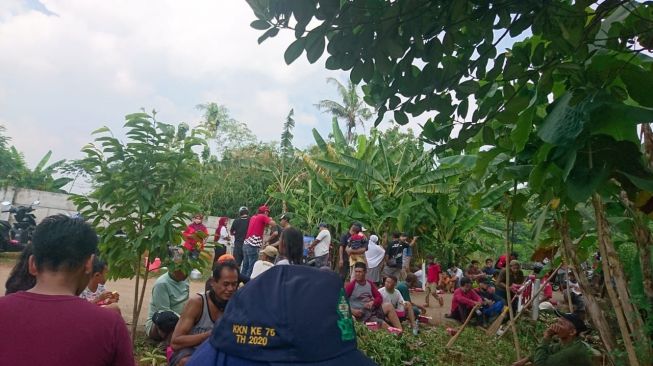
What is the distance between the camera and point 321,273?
1.03m

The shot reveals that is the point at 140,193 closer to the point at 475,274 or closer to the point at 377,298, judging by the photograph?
the point at 377,298

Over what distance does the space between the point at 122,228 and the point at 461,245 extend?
38.1 feet

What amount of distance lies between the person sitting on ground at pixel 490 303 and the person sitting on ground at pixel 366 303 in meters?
2.88

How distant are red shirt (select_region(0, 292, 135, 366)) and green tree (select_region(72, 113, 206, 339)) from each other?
340cm

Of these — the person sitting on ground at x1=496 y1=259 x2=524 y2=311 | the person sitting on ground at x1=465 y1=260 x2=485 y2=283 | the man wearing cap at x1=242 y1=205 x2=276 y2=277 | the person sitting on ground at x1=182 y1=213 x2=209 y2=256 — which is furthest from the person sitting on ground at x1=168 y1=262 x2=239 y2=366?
the person sitting on ground at x1=465 y1=260 x2=485 y2=283

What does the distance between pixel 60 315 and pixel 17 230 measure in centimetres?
1141

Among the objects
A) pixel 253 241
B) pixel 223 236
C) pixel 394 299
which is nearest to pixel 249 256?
pixel 253 241

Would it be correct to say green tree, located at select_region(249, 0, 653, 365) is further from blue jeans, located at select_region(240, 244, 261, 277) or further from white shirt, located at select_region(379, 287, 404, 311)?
blue jeans, located at select_region(240, 244, 261, 277)

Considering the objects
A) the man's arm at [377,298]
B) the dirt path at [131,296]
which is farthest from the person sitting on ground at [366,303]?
the dirt path at [131,296]

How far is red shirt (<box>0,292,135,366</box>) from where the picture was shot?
5.57 ft

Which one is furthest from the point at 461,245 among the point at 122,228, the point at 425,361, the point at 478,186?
the point at 122,228

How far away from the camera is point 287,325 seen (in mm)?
952

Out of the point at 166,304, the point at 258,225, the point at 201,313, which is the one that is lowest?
the point at 166,304

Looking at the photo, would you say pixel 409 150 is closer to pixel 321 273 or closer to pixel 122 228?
pixel 122 228
